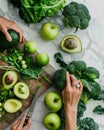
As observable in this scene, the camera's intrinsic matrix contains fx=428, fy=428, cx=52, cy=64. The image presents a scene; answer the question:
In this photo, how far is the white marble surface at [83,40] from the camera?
6.26ft

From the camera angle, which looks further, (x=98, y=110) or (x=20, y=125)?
(x=98, y=110)

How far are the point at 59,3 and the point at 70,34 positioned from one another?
17 cm

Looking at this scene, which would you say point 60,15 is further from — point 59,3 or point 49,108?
point 49,108

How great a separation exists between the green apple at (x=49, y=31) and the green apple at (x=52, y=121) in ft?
1.11

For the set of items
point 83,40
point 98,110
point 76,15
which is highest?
point 76,15

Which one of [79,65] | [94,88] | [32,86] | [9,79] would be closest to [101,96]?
[94,88]

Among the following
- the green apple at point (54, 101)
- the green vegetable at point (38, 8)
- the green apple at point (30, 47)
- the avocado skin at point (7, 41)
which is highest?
the green vegetable at point (38, 8)

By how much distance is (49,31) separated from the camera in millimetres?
1857

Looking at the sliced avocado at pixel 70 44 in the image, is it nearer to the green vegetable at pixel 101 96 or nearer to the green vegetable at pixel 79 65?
the green vegetable at pixel 79 65

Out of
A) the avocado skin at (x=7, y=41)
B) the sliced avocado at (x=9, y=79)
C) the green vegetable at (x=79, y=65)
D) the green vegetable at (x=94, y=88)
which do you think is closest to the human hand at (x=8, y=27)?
the avocado skin at (x=7, y=41)

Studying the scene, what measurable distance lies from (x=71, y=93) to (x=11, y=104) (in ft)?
0.87

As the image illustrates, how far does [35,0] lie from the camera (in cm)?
183

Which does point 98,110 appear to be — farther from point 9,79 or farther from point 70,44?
point 9,79

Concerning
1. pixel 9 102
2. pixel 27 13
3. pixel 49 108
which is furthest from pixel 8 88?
pixel 27 13
